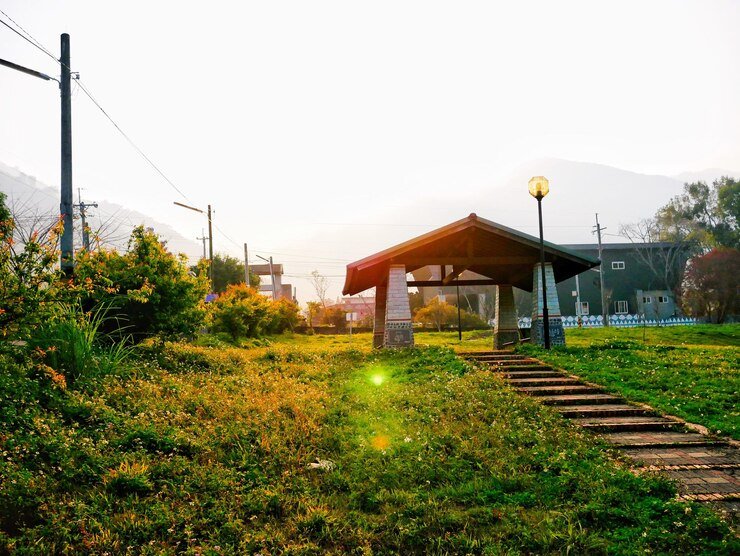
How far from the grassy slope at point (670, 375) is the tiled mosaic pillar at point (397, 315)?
3.95 m

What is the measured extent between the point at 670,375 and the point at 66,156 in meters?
15.6

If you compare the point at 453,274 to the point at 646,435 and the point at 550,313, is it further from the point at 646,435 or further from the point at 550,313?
the point at 646,435

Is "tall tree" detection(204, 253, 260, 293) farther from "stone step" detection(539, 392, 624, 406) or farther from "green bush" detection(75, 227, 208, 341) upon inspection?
"stone step" detection(539, 392, 624, 406)

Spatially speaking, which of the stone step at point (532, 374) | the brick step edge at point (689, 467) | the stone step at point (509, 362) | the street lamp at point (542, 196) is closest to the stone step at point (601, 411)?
the brick step edge at point (689, 467)

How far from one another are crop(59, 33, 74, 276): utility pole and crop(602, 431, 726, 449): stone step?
12083 millimetres

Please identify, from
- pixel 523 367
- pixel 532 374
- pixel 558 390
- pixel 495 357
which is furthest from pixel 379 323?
pixel 558 390

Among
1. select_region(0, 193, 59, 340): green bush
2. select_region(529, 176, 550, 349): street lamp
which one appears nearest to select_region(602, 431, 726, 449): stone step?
select_region(529, 176, 550, 349): street lamp

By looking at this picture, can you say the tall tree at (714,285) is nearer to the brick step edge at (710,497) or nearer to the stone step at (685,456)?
the stone step at (685,456)

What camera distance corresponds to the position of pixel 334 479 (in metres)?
6.82

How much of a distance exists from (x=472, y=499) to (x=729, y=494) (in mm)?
3220

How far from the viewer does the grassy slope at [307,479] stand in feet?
17.9

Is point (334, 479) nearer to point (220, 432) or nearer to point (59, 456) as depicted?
point (220, 432)

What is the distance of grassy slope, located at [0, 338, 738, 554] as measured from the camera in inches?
215

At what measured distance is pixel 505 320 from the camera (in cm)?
2230
